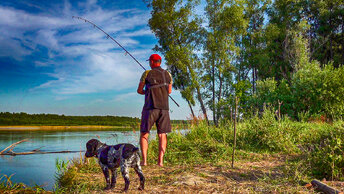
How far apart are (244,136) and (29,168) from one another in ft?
36.7

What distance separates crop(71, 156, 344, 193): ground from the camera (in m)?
3.93

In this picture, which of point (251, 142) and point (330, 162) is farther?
point (251, 142)

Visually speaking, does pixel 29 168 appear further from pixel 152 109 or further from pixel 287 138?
pixel 287 138


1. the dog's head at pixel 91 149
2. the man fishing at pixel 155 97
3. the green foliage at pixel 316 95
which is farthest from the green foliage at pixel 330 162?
the green foliage at pixel 316 95

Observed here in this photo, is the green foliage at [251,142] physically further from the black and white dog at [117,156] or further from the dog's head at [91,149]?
the dog's head at [91,149]

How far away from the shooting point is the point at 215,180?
4.41 m

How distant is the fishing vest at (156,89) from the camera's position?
5.27 meters

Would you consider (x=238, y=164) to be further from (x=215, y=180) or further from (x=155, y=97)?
(x=155, y=97)

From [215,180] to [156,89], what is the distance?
Answer: 6.69ft

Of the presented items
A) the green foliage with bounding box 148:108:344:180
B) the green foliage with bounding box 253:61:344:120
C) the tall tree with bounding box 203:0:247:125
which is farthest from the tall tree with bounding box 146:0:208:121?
the green foliage with bounding box 148:108:344:180

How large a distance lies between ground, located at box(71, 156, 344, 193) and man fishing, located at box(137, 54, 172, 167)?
2.95ft

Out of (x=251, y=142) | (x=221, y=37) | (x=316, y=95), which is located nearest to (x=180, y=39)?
(x=221, y=37)

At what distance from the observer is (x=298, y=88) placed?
16.7 meters

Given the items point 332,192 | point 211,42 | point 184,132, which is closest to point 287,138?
point 184,132
